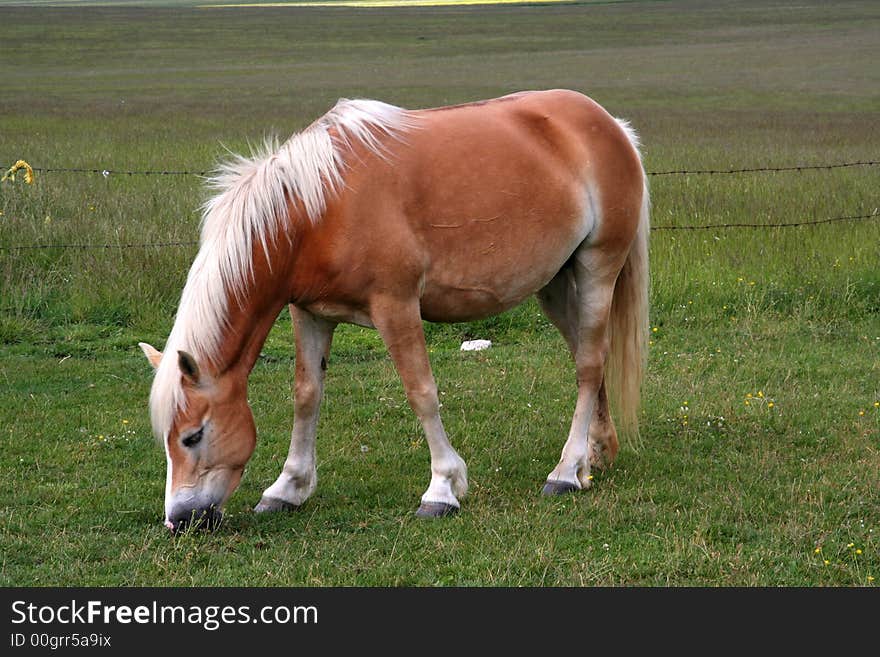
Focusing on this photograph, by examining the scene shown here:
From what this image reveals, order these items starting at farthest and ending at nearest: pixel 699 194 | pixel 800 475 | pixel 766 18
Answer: pixel 766 18
pixel 699 194
pixel 800 475

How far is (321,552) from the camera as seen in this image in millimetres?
4594

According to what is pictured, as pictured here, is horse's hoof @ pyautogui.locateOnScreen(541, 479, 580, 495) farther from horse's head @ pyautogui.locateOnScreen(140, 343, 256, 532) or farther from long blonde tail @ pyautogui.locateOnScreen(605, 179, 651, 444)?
horse's head @ pyautogui.locateOnScreen(140, 343, 256, 532)

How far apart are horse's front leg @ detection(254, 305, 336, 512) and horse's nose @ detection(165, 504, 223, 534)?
1.61 ft

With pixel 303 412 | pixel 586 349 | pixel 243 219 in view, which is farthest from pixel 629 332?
pixel 243 219

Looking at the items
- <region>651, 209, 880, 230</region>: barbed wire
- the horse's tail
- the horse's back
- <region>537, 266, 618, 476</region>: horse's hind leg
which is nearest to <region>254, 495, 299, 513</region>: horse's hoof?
the horse's back

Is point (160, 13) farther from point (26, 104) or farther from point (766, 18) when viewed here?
point (26, 104)

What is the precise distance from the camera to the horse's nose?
4.59 m

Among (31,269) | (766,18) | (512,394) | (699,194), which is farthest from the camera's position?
(766,18)

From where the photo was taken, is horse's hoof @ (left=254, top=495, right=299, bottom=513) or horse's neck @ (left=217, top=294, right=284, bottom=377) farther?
horse's hoof @ (left=254, top=495, right=299, bottom=513)

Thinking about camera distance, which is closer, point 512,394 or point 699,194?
point 512,394

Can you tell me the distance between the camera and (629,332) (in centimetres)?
582

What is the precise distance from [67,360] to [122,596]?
396 centimetres

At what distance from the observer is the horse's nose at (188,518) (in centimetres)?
459

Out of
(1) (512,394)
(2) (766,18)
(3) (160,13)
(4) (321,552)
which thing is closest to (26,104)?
(1) (512,394)
